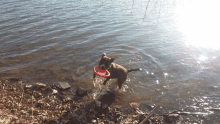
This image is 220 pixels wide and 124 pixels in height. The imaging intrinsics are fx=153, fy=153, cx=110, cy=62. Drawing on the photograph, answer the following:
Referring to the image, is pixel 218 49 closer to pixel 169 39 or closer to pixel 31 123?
pixel 169 39

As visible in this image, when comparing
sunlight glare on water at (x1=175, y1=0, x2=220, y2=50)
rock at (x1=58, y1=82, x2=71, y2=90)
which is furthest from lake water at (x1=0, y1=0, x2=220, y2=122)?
rock at (x1=58, y1=82, x2=71, y2=90)

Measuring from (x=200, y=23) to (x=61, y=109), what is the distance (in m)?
15.7

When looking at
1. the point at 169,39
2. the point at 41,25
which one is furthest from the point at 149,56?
the point at 41,25

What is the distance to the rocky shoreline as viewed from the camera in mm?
4824

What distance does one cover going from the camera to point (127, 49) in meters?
10.7

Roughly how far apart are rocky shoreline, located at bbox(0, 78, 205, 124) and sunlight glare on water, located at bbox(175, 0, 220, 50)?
7.35 m

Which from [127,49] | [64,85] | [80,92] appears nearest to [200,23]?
[127,49]

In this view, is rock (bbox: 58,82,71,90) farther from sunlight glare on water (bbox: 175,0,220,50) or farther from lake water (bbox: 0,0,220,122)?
sunlight glare on water (bbox: 175,0,220,50)

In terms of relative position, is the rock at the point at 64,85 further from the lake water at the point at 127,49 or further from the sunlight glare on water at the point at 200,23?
the sunlight glare on water at the point at 200,23

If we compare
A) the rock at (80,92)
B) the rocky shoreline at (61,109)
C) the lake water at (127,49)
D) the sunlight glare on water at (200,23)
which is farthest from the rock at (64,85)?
the sunlight glare on water at (200,23)

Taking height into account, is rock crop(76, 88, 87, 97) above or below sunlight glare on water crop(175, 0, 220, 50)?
below

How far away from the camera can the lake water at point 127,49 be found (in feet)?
23.3

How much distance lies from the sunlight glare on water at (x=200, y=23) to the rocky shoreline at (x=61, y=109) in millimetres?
7351

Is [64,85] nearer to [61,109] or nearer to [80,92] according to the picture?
[80,92]
